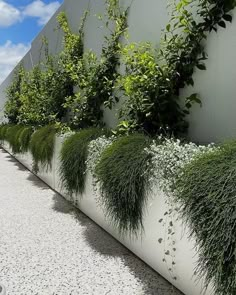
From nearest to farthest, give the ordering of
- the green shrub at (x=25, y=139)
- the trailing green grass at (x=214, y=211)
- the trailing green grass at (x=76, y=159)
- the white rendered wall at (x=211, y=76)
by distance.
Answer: the trailing green grass at (x=214, y=211) < the white rendered wall at (x=211, y=76) < the trailing green grass at (x=76, y=159) < the green shrub at (x=25, y=139)

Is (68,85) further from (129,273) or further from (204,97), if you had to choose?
(129,273)

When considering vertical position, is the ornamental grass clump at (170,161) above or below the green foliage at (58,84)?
below

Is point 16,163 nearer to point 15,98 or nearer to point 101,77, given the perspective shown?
point 15,98

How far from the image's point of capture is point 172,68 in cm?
316

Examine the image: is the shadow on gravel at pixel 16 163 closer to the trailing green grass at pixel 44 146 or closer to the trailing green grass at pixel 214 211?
the trailing green grass at pixel 44 146

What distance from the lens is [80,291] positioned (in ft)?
8.13

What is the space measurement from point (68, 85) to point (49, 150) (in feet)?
4.46

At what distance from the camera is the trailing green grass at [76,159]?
4.03m

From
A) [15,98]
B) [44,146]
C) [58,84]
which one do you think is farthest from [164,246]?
[15,98]

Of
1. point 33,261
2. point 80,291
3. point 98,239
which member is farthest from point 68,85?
point 80,291

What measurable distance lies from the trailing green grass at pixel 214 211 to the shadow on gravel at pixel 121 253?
2.01 feet

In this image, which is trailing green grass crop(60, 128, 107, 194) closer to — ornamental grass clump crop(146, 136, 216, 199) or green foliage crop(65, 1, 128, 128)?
green foliage crop(65, 1, 128, 128)

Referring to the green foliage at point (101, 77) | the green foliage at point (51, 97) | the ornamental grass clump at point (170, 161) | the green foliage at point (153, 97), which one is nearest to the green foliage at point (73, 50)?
the green foliage at point (51, 97)

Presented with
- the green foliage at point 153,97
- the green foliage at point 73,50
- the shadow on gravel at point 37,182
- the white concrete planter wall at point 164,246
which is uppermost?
the green foliage at point 73,50
